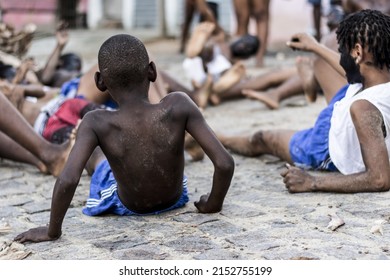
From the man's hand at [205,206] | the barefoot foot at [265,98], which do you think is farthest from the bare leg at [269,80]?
the man's hand at [205,206]

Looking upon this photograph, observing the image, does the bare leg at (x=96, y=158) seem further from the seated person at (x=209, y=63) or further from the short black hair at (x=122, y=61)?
the seated person at (x=209, y=63)

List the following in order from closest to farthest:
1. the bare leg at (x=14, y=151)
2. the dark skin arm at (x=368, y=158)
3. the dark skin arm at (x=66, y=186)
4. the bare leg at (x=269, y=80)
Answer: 1. the dark skin arm at (x=66, y=186)
2. the dark skin arm at (x=368, y=158)
3. the bare leg at (x=14, y=151)
4. the bare leg at (x=269, y=80)

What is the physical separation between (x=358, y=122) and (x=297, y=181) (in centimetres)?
42

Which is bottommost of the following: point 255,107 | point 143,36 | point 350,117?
point 143,36

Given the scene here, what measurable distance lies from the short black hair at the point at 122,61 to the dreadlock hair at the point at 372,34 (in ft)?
3.72

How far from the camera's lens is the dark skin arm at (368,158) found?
368 centimetres

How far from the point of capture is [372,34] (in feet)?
12.4

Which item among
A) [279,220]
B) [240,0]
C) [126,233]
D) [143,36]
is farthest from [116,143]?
[143,36]

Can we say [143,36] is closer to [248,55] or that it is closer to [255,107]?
[248,55]

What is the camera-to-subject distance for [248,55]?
26.0 feet

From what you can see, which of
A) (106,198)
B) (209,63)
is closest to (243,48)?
(209,63)

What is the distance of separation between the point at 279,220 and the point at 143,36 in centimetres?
1104

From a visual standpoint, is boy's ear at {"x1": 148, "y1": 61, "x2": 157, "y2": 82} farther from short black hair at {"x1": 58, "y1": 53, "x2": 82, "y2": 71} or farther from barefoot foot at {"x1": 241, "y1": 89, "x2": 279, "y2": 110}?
short black hair at {"x1": 58, "y1": 53, "x2": 82, "y2": 71}

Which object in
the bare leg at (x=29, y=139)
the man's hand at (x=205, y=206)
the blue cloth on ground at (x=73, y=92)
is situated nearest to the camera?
the man's hand at (x=205, y=206)
